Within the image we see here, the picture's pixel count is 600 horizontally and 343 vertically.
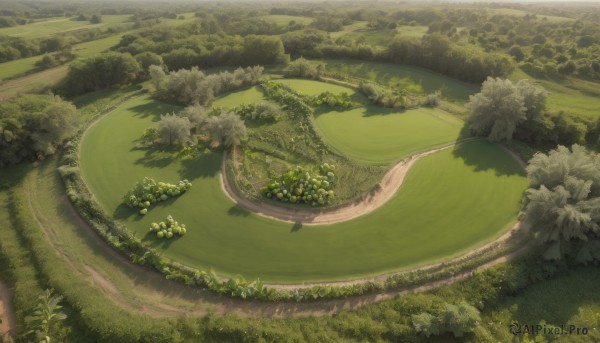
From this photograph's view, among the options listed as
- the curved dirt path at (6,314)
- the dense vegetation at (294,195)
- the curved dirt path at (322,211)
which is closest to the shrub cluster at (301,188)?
the dense vegetation at (294,195)

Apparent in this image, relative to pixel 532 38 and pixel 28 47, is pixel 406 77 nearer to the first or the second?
pixel 532 38

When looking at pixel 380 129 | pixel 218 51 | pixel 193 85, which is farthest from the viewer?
pixel 218 51

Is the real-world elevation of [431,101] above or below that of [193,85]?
below

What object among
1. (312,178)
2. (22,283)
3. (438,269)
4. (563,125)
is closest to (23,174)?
(22,283)

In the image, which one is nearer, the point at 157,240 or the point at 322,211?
the point at 157,240

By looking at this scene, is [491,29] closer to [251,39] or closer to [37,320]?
[251,39]

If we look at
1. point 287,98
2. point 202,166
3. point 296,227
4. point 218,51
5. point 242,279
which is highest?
point 218,51

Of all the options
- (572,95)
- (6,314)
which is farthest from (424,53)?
(6,314)
